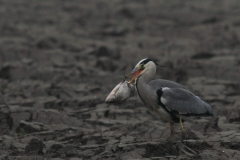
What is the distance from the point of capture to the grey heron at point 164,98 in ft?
25.6

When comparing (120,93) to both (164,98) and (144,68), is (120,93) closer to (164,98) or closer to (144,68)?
(144,68)

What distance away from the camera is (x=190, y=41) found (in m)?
16.0

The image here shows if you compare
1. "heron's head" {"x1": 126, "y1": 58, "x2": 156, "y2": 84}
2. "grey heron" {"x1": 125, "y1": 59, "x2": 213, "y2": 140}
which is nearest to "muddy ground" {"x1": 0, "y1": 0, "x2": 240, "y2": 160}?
"grey heron" {"x1": 125, "y1": 59, "x2": 213, "y2": 140}

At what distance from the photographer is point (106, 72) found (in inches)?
505

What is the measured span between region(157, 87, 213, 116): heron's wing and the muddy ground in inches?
16.3

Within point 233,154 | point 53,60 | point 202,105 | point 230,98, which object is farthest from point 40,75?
point 233,154

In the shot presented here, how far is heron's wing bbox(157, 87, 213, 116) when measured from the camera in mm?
7801

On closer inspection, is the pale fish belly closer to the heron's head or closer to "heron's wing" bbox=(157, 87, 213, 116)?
the heron's head

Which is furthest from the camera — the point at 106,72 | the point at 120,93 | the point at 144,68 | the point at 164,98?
the point at 106,72

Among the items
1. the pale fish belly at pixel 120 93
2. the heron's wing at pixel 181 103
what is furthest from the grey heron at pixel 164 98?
the pale fish belly at pixel 120 93

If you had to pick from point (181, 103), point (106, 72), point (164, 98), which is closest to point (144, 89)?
point (164, 98)

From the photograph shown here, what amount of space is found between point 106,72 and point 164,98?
5.14 metres

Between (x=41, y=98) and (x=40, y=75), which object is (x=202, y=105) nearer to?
(x=41, y=98)

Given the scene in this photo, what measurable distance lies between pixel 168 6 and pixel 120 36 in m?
3.92
